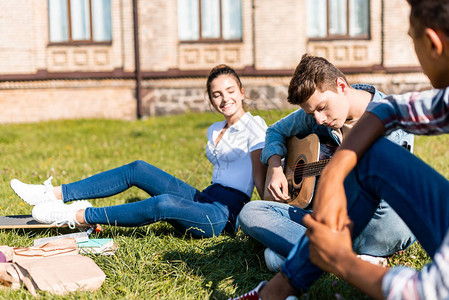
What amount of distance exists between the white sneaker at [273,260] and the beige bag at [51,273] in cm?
93

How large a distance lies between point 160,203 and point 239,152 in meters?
0.84

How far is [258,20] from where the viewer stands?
46.6ft

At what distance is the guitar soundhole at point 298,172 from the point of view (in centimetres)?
384

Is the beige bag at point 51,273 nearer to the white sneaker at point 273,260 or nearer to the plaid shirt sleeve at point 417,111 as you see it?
the white sneaker at point 273,260

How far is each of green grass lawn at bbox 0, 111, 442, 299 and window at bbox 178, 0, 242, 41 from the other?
584cm

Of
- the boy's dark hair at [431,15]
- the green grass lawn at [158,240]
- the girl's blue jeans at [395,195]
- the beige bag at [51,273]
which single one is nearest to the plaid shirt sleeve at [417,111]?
the girl's blue jeans at [395,195]

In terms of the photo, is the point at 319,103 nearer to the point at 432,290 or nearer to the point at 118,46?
the point at 432,290

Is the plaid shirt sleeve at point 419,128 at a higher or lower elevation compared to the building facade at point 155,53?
lower

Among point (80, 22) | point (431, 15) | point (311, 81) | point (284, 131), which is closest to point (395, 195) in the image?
point (431, 15)

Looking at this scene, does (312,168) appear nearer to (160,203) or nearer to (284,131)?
(284,131)

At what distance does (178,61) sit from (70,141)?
543 centimetres

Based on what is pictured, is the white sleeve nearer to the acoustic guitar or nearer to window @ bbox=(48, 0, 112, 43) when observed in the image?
the acoustic guitar

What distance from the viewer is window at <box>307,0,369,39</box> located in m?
14.8

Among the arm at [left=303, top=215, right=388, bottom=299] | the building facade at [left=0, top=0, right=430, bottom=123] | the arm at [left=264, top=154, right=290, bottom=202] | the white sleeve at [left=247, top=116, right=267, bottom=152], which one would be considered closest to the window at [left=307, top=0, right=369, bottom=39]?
the building facade at [left=0, top=0, right=430, bottom=123]
